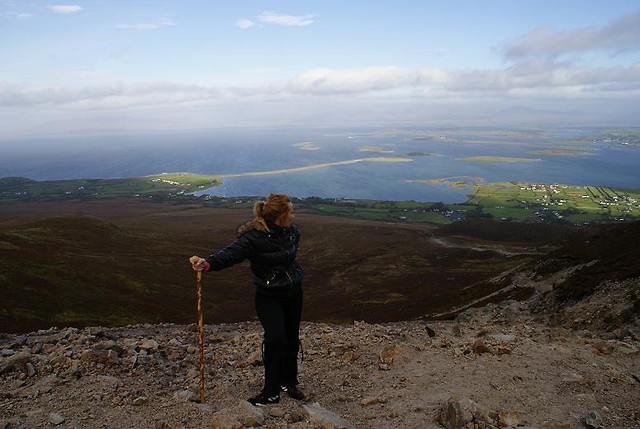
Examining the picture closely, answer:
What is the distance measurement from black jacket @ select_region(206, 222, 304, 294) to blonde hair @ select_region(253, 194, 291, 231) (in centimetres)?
10

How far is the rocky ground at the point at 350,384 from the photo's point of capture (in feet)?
23.5

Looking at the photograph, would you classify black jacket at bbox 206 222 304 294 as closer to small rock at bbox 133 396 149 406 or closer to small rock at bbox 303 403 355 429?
small rock at bbox 303 403 355 429

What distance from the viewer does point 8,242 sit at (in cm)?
5000

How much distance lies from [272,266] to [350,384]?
325 cm

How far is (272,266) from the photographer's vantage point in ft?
24.4

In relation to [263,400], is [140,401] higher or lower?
lower

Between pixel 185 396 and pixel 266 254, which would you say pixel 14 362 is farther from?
pixel 266 254

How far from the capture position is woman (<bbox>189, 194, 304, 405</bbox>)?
24.1 feet

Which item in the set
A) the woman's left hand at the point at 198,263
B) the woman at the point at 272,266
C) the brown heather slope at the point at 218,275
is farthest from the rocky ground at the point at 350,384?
the brown heather slope at the point at 218,275

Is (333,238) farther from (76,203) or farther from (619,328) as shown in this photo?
(76,203)

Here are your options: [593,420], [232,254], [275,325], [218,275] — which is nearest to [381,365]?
[275,325]

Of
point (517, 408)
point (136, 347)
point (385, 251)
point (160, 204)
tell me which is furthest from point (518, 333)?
point (160, 204)

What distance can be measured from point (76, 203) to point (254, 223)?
582 ft

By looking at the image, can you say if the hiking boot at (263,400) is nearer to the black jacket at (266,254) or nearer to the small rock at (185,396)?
the small rock at (185,396)
